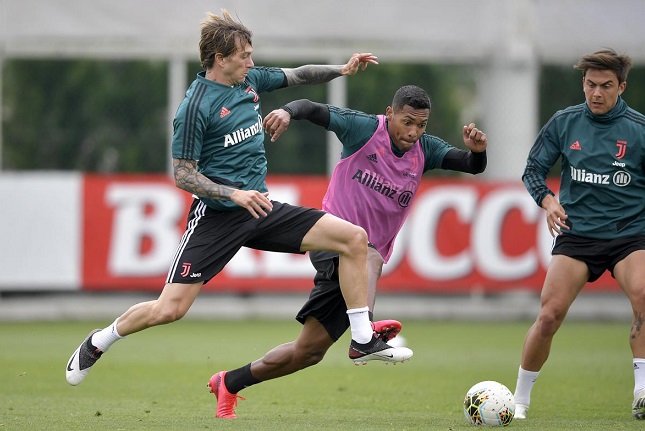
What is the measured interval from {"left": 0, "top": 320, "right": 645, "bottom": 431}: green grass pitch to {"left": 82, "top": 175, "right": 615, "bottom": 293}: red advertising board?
32.3 inches

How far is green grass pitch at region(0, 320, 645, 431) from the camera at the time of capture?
8188mm

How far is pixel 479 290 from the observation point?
1845cm

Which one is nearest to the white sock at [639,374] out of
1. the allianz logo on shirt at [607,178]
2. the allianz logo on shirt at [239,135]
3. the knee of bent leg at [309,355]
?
Result: the allianz logo on shirt at [607,178]

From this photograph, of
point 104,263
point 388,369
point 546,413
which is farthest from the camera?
point 104,263

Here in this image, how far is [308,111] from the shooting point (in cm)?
839

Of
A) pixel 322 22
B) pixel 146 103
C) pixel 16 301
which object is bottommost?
pixel 16 301

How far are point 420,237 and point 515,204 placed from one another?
1.66 m

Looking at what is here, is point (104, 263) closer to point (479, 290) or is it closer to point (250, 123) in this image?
point (479, 290)

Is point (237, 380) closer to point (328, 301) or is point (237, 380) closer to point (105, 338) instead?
point (328, 301)

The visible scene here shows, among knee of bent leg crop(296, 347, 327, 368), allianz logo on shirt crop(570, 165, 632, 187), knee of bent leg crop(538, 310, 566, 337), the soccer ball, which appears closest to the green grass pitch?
the soccer ball

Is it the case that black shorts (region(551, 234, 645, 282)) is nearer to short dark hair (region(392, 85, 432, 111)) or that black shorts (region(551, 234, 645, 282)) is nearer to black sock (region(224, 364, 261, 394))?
short dark hair (region(392, 85, 432, 111))

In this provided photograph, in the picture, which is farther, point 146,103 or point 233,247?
point 146,103

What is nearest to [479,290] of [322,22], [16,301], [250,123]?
[322,22]

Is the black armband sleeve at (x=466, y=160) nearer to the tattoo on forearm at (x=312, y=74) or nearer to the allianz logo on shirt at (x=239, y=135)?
the tattoo on forearm at (x=312, y=74)
